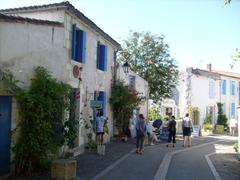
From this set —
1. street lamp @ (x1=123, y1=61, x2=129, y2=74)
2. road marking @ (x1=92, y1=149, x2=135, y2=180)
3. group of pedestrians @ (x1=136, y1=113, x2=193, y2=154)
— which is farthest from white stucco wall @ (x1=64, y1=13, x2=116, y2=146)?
street lamp @ (x1=123, y1=61, x2=129, y2=74)

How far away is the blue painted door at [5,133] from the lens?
1007cm

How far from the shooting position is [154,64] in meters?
29.6

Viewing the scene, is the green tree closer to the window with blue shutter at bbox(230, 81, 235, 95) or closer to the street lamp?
the street lamp

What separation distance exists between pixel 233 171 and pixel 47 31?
759cm

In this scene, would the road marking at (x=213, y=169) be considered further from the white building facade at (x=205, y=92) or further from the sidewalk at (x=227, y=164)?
the white building facade at (x=205, y=92)

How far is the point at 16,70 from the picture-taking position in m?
10.7

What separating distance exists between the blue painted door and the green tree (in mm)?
19963

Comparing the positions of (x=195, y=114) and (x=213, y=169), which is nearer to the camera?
(x=213, y=169)

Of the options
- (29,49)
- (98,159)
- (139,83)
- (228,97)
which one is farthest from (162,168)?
(228,97)

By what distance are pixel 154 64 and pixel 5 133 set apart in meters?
20.4

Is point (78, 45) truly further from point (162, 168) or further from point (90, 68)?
point (162, 168)

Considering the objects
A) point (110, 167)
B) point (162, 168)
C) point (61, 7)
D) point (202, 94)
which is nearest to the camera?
point (110, 167)

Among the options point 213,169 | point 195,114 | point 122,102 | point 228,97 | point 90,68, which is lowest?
point 213,169

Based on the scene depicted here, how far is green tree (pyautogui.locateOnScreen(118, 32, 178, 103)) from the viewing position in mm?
29562
